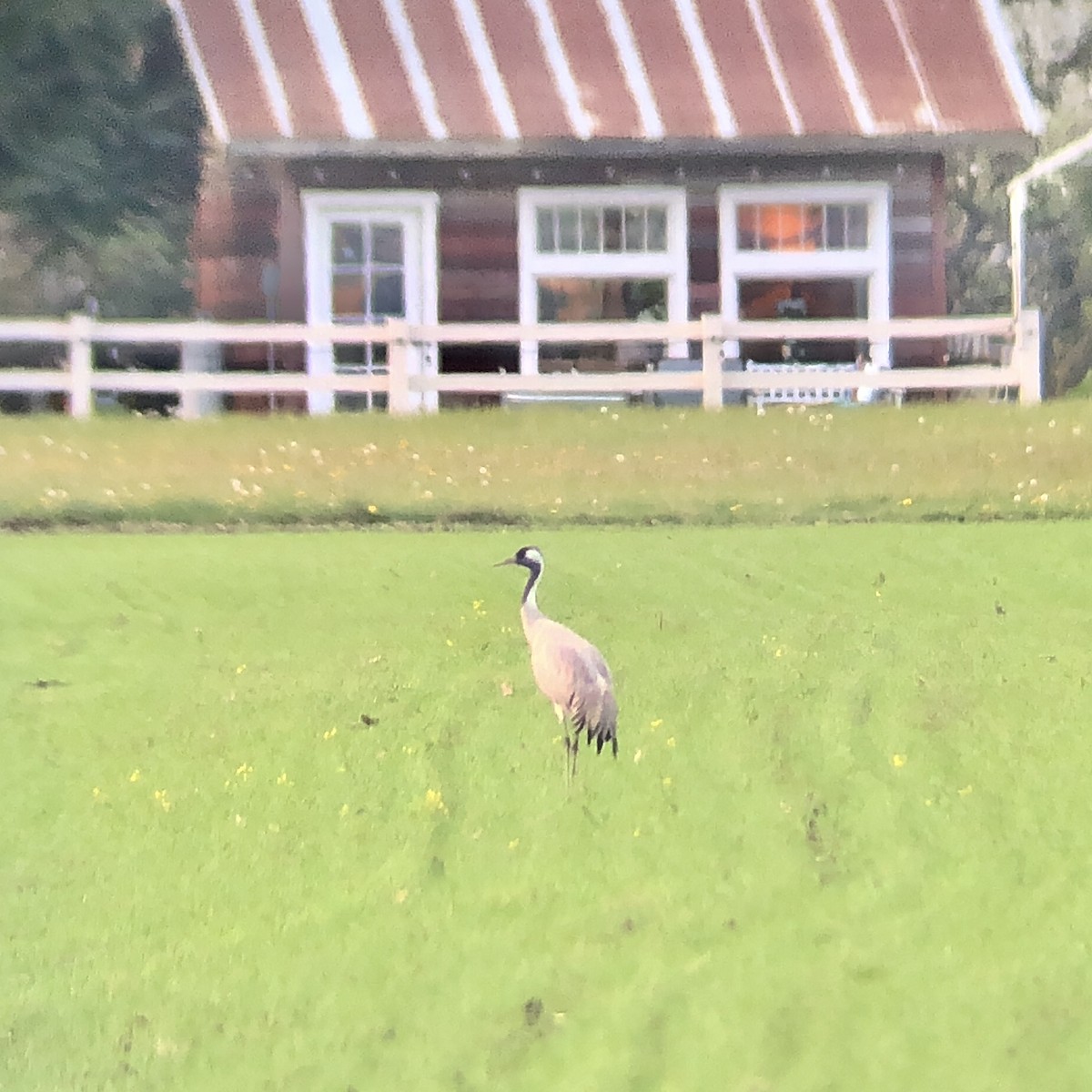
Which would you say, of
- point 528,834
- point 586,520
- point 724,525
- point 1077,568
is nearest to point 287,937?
point 528,834

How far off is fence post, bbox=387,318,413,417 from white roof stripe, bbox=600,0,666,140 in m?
0.77

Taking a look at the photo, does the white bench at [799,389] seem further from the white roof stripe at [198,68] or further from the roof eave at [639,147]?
the white roof stripe at [198,68]

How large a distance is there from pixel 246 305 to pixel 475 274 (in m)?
0.88

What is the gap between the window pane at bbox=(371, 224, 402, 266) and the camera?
10.5 ft

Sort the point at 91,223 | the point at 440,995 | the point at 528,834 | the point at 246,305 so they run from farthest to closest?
the point at 246,305 → the point at 91,223 → the point at 528,834 → the point at 440,995

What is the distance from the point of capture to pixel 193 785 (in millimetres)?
1528

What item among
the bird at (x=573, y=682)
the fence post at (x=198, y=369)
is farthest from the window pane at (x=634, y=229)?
the bird at (x=573, y=682)

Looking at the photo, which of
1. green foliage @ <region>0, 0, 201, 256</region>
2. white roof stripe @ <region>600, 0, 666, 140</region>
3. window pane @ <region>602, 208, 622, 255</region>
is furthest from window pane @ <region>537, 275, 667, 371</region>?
green foliage @ <region>0, 0, 201, 256</region>

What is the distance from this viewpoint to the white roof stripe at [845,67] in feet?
8.95

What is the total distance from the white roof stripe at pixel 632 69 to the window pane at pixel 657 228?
0.82 feet

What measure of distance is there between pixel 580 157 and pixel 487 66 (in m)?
0.75

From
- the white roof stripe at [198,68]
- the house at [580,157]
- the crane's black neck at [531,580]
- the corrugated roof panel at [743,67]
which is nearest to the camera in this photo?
the crane's black neck at [531,580]

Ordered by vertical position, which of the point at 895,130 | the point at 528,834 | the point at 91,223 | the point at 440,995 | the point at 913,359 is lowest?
the point at 440,995

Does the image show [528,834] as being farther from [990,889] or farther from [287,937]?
[990,889]
